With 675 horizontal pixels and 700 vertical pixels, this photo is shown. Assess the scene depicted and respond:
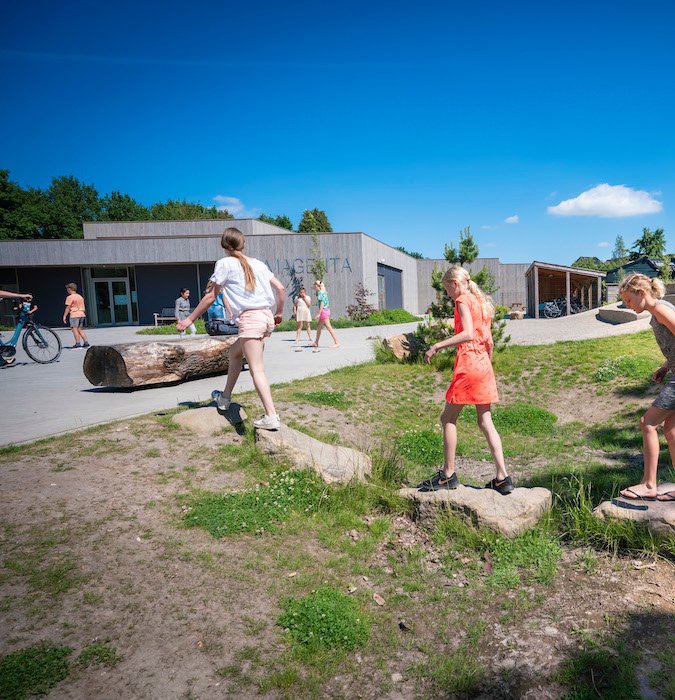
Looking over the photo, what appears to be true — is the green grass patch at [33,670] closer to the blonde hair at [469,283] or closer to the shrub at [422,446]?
the blonde hair at [469,283]

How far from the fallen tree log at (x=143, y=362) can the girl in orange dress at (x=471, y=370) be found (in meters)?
5.07

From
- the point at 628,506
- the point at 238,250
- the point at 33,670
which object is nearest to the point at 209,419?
the point at 238,250

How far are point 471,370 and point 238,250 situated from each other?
2.40m

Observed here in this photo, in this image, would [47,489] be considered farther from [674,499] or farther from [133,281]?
[133,281]

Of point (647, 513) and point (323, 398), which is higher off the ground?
point (323, 398)

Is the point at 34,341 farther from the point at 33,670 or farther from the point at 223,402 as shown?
the point at 33,670

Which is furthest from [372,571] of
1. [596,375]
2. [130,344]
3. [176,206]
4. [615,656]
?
[176,206]

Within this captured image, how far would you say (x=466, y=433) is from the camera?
6.89 m

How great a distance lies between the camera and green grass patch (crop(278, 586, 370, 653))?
8.52 feet

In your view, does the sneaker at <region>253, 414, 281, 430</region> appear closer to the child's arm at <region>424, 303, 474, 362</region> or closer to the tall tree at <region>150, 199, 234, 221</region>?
the child's arm at <region>424, 303, 474, 362</region>

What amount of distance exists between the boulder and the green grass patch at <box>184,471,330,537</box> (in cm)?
205

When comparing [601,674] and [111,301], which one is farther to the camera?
[111,301]

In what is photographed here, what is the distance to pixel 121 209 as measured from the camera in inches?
2616

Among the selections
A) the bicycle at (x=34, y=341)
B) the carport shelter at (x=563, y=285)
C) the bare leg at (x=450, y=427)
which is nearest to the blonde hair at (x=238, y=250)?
the bare leg at (x=450, y=427)
